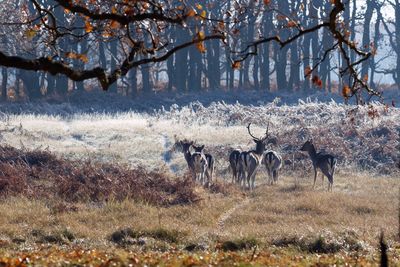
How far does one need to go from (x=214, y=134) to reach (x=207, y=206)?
16882mm

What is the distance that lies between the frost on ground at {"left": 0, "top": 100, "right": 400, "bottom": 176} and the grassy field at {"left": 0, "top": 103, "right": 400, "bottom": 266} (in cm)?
8

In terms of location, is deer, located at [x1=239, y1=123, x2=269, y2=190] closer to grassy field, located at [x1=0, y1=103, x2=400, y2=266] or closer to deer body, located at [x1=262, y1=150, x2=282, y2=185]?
deer body, located at [x1=262, y1=150, x2=282, y2=185]

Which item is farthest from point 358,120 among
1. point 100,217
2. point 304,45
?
point 304,45

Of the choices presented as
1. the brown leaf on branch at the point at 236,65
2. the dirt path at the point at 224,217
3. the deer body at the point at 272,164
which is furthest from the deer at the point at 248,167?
the brown leaf on branch at the point at 236,65

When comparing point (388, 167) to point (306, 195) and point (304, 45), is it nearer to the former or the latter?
point (306, 195)

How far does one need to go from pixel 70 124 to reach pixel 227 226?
962 inches

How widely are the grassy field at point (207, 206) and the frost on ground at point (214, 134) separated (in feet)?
0.26

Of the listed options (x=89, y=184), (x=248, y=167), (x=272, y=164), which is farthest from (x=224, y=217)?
(x=272, y=164)

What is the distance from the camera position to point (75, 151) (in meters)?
30.5

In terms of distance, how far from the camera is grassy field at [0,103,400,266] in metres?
12.5

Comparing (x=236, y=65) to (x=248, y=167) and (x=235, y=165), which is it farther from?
(x=235, y=165)

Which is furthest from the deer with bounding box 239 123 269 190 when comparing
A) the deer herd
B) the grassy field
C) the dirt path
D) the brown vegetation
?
the dirt path

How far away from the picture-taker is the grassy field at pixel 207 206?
1252cm

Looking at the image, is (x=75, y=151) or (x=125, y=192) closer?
(x=125, y=192)
